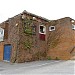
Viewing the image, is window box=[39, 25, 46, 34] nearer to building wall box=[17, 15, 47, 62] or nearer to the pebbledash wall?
the pebbledash wall

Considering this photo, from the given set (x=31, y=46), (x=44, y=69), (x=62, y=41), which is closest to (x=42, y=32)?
(x=31, y=46)

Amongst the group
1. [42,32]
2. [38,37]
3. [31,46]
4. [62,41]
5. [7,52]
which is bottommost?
[7,52]

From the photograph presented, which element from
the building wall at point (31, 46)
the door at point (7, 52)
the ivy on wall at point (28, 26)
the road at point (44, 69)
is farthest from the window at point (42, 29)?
the road at point (44, 69)

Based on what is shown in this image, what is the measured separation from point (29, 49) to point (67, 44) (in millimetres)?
4572

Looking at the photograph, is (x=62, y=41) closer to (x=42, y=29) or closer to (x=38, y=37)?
(x=38, y=37)

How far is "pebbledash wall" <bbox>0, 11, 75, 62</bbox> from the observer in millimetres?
21031

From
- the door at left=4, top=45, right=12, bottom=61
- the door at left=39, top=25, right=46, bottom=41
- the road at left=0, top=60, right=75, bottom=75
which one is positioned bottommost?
the road at left=0, top=60, right=75, bottom=75

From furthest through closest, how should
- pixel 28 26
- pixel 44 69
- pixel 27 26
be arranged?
1. pixel 28 26
2. pixel 27 26
3. pixel 44 69

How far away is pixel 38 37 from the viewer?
2291 centimetres

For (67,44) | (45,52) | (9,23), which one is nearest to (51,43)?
(45,52)

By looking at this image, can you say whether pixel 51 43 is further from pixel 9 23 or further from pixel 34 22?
pixel 9 23

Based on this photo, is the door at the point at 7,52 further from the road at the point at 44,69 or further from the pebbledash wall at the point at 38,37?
the road at the point at 44,69

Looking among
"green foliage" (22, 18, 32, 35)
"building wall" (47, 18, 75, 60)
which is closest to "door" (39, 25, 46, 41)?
"building wall" (47, 18, 75, 60)

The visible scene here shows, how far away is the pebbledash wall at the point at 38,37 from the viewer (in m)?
21.0
